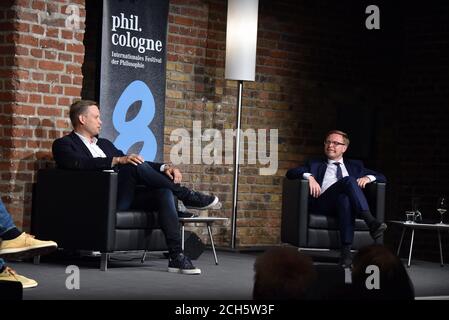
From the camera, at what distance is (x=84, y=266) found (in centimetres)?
635

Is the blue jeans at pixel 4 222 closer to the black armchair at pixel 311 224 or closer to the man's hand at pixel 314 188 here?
the black armchair at pixel 311 224

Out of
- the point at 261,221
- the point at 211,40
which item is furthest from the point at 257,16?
the point at 261,221

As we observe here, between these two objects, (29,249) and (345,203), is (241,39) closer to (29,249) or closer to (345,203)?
(345,203)

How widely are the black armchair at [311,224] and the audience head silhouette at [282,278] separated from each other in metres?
4.71

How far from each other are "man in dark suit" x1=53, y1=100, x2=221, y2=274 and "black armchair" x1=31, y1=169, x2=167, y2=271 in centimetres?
11

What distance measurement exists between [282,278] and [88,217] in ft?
13.0

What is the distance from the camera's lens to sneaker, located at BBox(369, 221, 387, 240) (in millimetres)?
6887

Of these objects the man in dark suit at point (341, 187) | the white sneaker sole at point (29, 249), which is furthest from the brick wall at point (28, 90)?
the man in dark suit at point (341, 187)

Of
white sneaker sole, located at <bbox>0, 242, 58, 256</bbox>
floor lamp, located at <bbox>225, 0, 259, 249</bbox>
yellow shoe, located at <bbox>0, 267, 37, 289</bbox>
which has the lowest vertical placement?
yellow shoe, located at <bbox>0, 267, 37, 289</bbox>

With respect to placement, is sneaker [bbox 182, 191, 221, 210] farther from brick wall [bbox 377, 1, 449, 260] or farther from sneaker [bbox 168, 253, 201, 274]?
brick wall [bbox 377, 1, 449, 260]

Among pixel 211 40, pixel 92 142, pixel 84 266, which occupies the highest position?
pixel 211 40

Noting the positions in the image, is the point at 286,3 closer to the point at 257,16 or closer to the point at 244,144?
the point at 257,16

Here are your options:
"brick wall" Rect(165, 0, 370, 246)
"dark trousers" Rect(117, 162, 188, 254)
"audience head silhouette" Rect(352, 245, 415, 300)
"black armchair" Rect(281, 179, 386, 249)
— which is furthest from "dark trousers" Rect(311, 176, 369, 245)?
"audience head silhouette" Rect(352, 245, 415, 300)
